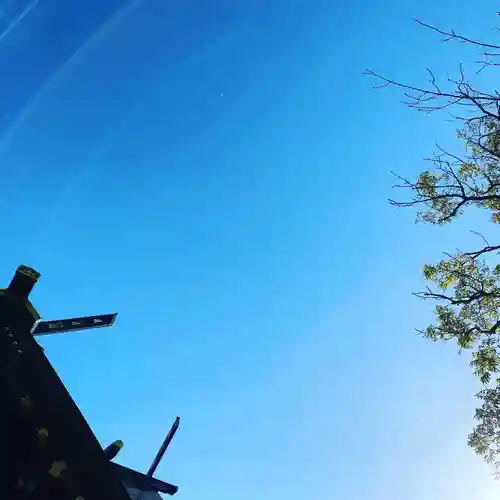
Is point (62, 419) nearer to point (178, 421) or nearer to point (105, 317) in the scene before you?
point (105, 317)

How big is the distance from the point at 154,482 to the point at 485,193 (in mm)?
18065

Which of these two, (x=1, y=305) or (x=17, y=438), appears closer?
(x=17, y=438)

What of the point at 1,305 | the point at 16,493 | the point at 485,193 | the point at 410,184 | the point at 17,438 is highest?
the point at 485,193

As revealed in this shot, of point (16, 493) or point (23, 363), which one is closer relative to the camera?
point (16, 493)

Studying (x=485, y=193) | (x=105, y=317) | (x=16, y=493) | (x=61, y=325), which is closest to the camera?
(x=16, y=493)

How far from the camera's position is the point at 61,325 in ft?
17.4

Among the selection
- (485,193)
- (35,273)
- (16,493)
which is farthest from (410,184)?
(16,493)

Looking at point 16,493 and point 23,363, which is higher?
point 23,363

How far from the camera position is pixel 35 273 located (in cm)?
465

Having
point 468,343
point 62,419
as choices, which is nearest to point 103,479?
point 62,419

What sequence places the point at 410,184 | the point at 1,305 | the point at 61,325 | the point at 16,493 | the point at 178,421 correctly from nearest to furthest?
the point at 16,493, the point at 1,305, the point at 61,325, the point at 410,184, the point at 178,421

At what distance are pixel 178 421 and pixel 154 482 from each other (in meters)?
3.86

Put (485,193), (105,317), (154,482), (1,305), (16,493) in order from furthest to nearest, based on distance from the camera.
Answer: (154,482), (485,193), (105,317), (1,305), (16,493)

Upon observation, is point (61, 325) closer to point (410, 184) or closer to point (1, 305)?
point (1, 305)
